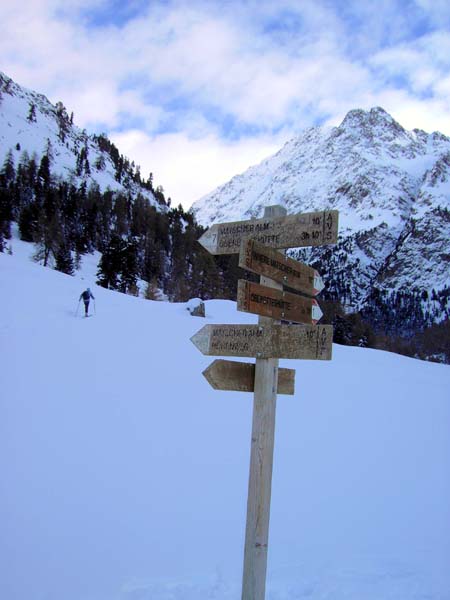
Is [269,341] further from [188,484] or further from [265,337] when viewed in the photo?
[188,484]

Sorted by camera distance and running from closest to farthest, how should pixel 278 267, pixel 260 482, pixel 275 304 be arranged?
pixel 260 482, pixel 275 304, pixel 278 267

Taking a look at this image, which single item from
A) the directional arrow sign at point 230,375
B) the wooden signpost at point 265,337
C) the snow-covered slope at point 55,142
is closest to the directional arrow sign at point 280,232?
the wooden signpost at point 265,337

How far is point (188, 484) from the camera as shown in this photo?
7.99 meters

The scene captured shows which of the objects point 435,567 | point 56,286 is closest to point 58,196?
point 56,286

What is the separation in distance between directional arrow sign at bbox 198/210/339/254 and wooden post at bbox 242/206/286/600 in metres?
0.71

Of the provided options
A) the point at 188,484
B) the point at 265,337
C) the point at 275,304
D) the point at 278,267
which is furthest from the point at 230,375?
the point at 188,484

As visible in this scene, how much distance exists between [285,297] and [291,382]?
0.80 metres

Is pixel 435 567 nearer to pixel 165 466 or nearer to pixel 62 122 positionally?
pixel 165 466

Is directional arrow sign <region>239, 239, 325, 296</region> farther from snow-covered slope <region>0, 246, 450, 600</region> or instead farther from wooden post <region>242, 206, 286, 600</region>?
snow-covered slope <region>0, 246, 450, 600</region>

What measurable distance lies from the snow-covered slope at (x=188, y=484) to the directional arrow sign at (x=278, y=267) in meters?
3.45

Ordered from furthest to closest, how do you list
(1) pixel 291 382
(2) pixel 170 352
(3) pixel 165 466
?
(2) pixel 170 352 → (3) pixel 165 466 → (1) pixel 291 382

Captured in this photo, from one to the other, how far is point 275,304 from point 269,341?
311 mm

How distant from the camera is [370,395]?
16500mm

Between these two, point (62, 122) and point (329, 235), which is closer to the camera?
point (329, 235)
